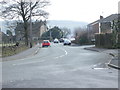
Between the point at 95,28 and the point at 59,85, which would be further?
the point at 95,28

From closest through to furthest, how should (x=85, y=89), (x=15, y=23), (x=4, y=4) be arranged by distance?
(x=85, y=89) → (x=4, y=4) → (x=15, y=23)

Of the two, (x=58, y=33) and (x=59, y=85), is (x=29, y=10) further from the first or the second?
(x=58, y=33)

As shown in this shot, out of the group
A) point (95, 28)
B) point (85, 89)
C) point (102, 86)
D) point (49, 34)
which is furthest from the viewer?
point (49, 34)

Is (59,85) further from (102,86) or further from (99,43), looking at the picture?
(99,43)

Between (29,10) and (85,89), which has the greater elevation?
(29,10)

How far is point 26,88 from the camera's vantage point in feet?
32.5

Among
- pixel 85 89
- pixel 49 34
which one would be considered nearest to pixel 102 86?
pixel 85 89

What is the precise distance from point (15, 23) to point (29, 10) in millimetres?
3577

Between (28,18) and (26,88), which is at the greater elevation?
(28,18)

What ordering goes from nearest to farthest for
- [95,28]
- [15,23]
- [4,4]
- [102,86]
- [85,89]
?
[85,89] < [102,86] < [4,4] < [15,23] < [95,28]

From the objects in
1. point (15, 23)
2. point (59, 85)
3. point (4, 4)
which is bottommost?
point (59, 85)

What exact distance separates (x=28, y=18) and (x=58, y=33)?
247ft

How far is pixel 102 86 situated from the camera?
10.1m

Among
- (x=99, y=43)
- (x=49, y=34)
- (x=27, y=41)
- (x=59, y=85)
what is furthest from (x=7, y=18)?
(x=49, y=34)
